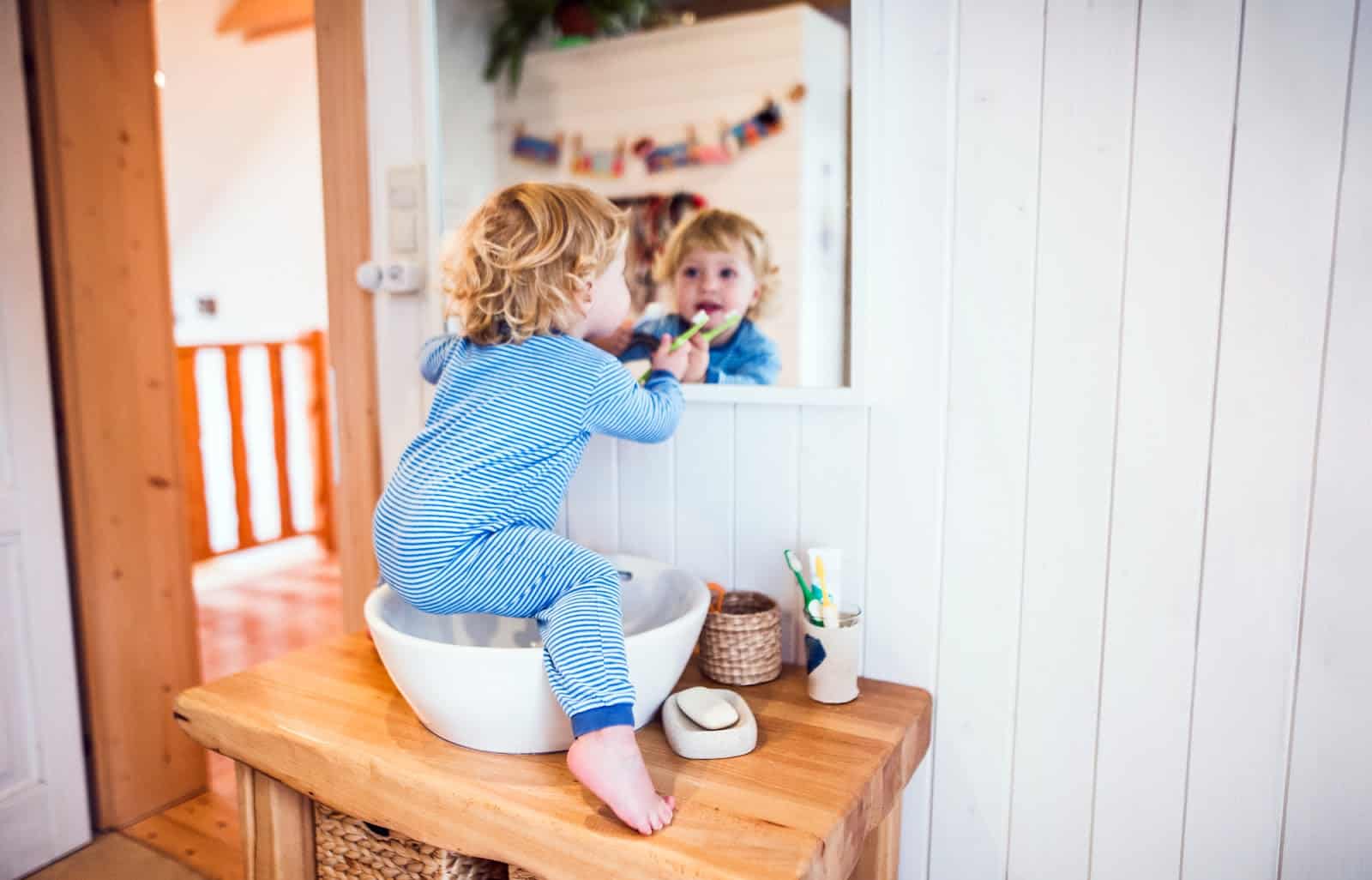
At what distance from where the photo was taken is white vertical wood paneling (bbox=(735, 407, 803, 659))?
4.21ft


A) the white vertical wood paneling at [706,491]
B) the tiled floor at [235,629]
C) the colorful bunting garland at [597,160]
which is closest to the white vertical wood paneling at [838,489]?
the white vertical wood paneling at [706,491]

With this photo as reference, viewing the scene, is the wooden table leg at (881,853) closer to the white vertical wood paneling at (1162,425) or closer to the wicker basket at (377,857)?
the white vertical wood paneling at (1162,425)

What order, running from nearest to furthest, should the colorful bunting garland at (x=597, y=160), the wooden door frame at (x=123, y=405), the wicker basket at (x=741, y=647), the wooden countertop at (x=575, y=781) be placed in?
the wooden countertop at (x=575, y=781) < the wicker basket at (x=741, y=647) < the colorful bunting garland at (x=597, y=160) < the wooden door frame at (x=123, y=405)

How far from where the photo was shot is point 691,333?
1.31m

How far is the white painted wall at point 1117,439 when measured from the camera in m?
0.98

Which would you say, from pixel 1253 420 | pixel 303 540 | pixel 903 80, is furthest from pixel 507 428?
pixel 303 540

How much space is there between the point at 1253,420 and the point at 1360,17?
40cm

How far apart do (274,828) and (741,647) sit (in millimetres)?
645

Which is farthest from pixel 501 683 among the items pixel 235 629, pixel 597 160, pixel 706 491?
pixel 235 629

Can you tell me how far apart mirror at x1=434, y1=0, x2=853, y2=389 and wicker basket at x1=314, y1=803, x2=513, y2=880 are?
681mm

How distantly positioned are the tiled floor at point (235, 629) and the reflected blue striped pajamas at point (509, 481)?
45.9 inches

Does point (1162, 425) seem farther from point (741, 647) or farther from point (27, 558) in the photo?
point (27, 558)

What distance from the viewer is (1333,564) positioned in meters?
0.99

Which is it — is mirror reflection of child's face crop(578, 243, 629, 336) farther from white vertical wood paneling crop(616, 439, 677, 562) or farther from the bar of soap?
the bar of soap
